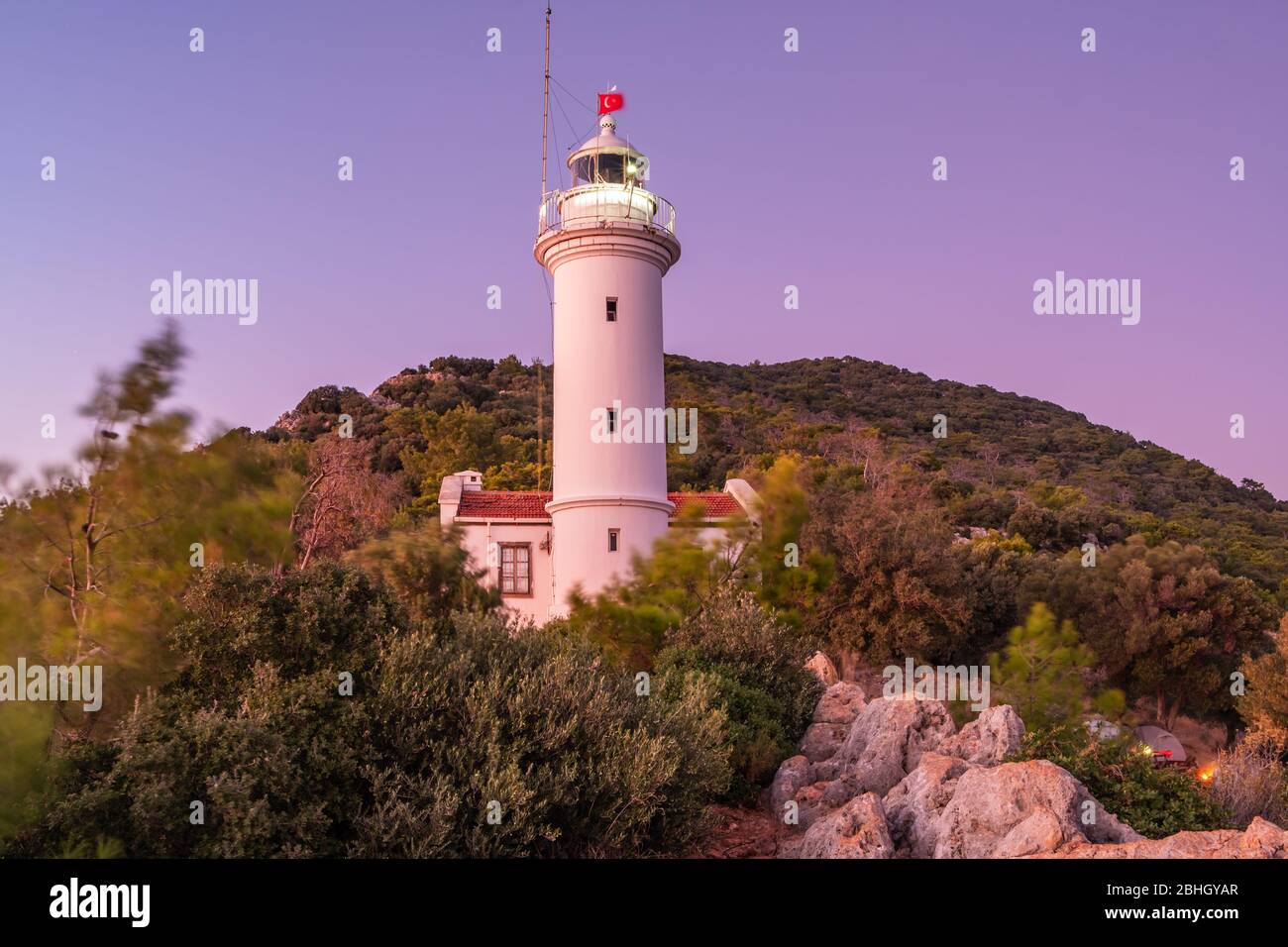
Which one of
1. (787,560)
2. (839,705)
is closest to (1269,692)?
(787,560)

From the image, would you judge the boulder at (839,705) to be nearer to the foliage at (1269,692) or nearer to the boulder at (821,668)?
the boulder at (821,668)

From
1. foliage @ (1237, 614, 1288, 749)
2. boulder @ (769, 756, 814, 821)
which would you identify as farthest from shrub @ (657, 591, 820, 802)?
foliage @ (1237, 614, 1288, 749)

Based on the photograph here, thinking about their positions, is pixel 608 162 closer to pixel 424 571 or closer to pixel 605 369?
pixel 605 369

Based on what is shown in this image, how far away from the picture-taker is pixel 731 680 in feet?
40.5

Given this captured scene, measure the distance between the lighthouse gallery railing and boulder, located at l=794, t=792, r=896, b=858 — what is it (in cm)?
1487

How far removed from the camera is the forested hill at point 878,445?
39.6 meters

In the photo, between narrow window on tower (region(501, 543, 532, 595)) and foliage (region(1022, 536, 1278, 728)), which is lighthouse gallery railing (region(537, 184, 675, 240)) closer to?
narrow window on tower (region(501, 543, 532, 595))

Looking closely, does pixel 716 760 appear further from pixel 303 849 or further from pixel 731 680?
pixel 303 849

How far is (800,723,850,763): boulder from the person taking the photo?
12.1 meters

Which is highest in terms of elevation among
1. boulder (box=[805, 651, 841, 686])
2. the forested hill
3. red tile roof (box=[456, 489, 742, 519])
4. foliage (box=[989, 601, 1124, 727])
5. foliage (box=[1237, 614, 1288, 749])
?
the forested hill

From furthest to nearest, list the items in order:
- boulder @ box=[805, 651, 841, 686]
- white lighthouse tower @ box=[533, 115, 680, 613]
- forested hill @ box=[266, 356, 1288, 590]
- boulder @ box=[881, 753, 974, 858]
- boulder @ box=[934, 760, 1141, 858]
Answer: forested hill @ box=[266, 356, 1288, 590]
white lighthouse tower @ box=[533, 115, 680, 613]
boulder @ box=[805, 651, 841, 686]
boulder @ box=[881, 753, 974, 858]
boulder @ box=[934, 760, 1141, 858]

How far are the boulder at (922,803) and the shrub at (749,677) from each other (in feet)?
7.10

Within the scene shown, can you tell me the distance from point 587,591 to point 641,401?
3991mm

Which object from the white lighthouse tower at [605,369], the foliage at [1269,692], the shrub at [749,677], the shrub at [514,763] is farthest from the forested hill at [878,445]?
the shrub at [514,763]
